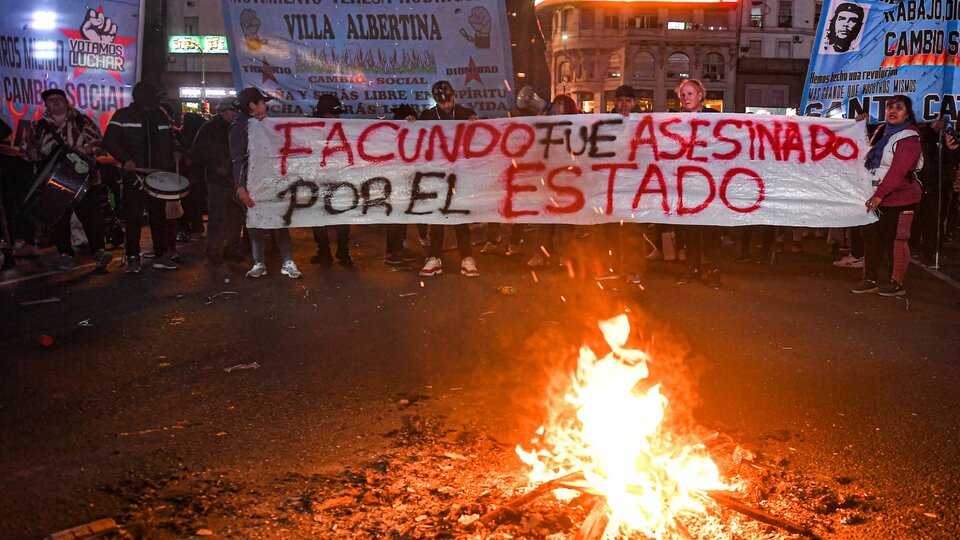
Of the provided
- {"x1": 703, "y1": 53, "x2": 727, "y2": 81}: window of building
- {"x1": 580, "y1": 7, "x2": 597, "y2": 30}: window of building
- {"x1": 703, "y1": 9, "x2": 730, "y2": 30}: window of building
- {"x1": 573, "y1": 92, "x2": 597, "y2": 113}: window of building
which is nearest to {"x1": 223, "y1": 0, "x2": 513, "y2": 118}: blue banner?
{"x1": 573, "y1": 92, "x2": 597, "y2": 113}: window of building

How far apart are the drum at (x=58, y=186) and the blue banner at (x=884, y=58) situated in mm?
8574

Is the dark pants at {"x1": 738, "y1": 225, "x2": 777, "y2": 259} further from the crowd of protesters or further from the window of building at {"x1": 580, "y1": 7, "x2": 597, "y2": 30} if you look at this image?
the window of building at {"x1": 580, "y1": 7, "x2": 597, "y2": 30}

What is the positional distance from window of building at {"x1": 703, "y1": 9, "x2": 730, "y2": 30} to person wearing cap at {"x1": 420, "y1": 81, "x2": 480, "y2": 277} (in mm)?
69287

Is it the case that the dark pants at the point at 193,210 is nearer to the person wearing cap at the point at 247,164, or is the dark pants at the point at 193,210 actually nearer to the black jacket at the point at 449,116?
the person wearing cap at the point at 247,164

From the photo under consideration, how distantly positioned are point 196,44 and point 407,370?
191 feet

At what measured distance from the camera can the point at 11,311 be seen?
7.36m

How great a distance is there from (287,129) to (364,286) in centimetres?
180

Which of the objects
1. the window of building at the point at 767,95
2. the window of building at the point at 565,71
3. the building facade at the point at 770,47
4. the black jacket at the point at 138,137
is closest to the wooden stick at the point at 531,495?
the black jacket at the point at 138,137

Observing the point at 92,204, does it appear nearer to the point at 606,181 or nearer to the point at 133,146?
the point at 133,146

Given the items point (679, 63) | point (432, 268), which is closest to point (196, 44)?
point (679, 63)

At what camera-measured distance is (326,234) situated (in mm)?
10031

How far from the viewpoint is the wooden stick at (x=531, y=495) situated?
3.32 metres

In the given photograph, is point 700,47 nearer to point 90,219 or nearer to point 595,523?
point 90,219

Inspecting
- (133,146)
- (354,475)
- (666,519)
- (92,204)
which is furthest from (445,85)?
(666,519)
